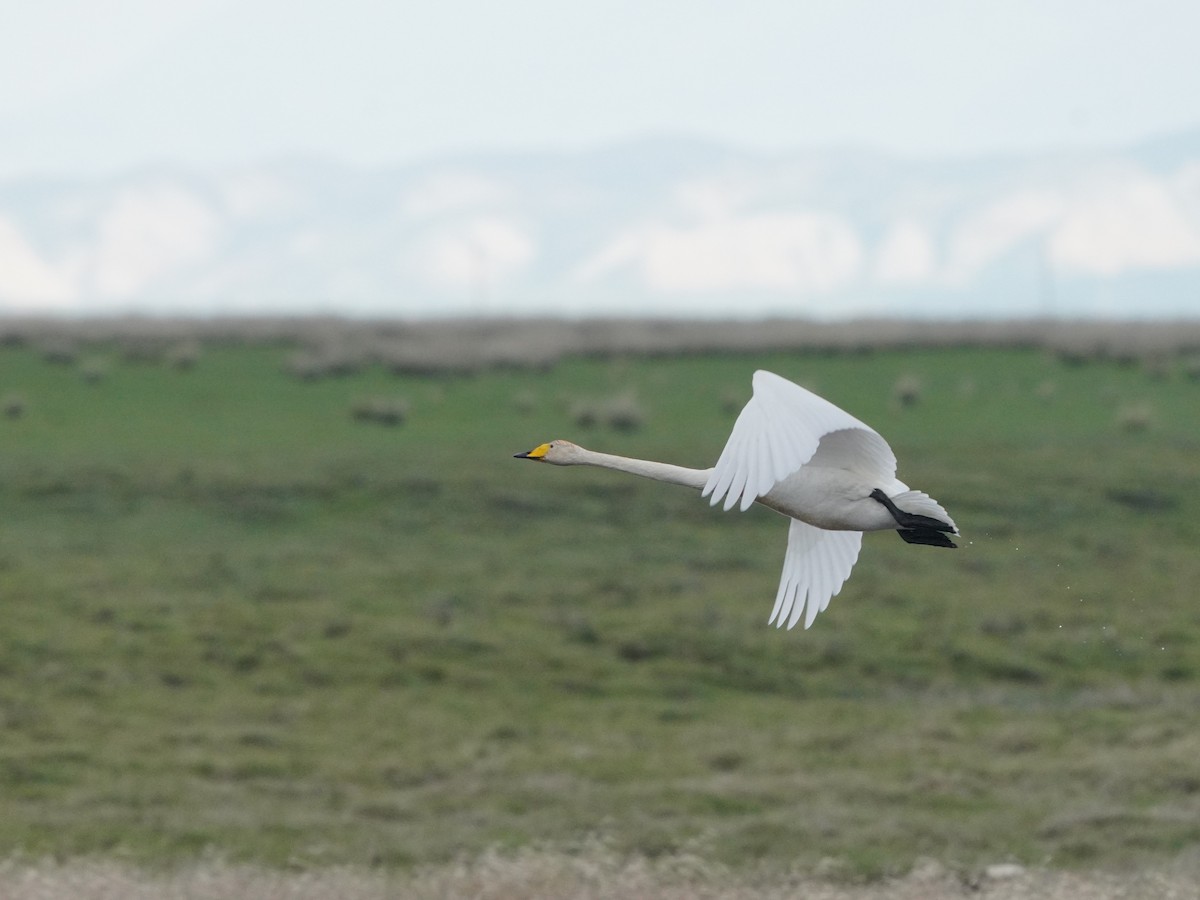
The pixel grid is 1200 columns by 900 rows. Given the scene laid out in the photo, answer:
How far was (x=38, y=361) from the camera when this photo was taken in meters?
52.6

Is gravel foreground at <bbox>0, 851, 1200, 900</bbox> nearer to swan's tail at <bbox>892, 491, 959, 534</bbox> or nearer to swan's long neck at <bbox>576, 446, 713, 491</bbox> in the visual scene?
swan's long neck at <bbox>576, 446, 713, 491</bbox>

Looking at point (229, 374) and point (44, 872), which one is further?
point (229, 374)

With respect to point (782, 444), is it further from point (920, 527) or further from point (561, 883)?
point (561, 883)

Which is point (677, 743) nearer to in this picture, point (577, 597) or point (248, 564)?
point (577, 597)

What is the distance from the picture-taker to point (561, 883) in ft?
48.3

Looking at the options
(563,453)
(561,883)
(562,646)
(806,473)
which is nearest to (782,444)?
(806,473)

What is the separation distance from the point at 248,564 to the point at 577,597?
17.4 feet

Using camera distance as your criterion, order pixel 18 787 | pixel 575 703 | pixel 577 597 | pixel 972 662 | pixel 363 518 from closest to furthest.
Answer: pixel 18 787 < pixel 575 703 < pixel 972 662 < pixel 577 597 < pixel 363 518

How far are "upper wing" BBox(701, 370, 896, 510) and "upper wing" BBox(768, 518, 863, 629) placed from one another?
619 millimetres

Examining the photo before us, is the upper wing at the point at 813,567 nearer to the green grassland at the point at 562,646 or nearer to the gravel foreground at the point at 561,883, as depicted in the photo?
the gravel foreground at the point at 561,883

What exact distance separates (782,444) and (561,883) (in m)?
9.21

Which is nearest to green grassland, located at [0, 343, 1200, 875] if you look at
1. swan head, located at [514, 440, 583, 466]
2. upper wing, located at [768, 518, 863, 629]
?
upper wing, located at [768, 518, 863, 629]

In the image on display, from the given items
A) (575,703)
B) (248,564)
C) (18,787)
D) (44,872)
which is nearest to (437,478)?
(248,564)

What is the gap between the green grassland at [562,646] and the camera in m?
19.2
